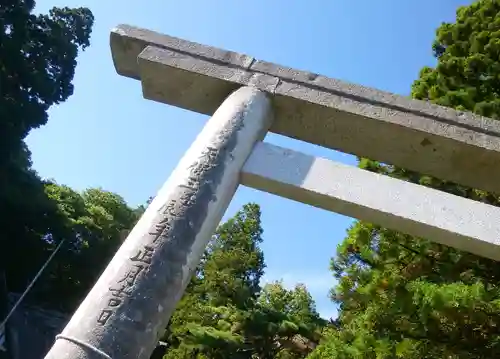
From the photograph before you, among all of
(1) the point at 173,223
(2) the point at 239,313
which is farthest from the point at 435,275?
(2) the point at 239,313

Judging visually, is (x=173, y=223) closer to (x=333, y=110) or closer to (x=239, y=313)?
(x=333, y=110)

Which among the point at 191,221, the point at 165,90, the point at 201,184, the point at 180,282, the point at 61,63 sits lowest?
the point at 180,282

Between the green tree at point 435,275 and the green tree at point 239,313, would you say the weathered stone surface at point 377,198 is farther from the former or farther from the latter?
the green tree at point 239,313

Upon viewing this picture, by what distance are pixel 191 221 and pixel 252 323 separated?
10164mm

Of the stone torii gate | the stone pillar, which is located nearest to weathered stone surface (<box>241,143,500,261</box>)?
the stone torii gate

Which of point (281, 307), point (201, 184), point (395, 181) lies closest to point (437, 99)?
point (395, 181)

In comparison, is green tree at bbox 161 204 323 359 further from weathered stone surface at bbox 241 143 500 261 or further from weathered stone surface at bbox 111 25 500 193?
weathered stone surface at bbox 241 143 500 261

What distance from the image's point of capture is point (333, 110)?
10.4 ft

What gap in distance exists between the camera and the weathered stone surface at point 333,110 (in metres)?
3.12

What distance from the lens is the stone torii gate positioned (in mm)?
2215

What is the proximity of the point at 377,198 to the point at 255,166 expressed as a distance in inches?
27.0

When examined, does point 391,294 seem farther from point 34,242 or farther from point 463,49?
point 34,242

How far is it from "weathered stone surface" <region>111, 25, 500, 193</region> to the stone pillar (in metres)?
0.28

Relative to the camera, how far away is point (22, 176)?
17328mm
